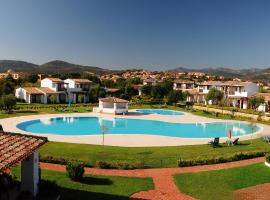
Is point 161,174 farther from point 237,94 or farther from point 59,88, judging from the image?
point 237,94

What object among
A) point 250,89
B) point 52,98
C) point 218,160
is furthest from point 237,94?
point 218,160

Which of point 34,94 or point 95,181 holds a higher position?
point 34,94

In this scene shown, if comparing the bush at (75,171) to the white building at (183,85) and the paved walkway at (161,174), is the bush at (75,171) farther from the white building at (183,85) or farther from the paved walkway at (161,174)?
the white building at (183,85)

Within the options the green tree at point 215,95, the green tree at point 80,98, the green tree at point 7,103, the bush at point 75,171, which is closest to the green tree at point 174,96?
the green tree at point 215,95

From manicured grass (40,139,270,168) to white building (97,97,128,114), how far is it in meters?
24.0

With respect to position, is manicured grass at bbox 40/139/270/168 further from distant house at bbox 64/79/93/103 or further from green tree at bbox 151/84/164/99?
green tree at bbox 151/84/164/99

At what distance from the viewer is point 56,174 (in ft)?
55.5

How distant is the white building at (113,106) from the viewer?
49034 millimetres

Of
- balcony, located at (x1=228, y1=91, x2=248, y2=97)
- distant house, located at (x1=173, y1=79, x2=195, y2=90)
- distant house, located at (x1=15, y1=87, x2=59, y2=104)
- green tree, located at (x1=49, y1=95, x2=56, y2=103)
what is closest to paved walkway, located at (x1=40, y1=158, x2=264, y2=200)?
distant house, located at (x1=15, y1=87, x2=59, y2=104)

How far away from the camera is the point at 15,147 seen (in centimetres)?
1066

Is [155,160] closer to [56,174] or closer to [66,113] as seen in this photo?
[56,174]

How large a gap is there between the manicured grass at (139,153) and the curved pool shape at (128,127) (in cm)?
769

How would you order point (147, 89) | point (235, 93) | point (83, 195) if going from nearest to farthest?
point (83, 195)
point (235, 93)
point (147, 89)

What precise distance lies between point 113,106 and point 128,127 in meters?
11.8
